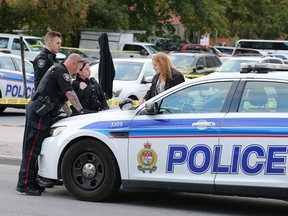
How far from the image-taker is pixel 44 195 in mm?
8562

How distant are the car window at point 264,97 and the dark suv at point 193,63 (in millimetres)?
14503

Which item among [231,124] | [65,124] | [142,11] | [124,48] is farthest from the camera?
[142,11]

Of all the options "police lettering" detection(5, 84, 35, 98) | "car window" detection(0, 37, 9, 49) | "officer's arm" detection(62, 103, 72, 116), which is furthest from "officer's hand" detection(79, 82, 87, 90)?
"car window" detection(0, 37, 9, 49)

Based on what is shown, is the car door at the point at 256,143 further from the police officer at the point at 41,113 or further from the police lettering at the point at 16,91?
the police lettering at the point at 16,91

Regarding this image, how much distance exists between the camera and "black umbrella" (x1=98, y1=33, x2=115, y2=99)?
11.7 meters

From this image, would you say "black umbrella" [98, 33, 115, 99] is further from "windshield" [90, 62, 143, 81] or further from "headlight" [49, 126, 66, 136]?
"windshield" [90, 62, 143, 81]

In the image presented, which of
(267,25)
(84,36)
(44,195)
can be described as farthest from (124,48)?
(44,195)

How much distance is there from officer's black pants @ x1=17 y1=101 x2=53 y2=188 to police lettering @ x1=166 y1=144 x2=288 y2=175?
1.69 metres

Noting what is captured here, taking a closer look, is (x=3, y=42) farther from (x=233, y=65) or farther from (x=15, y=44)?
(x=233, y=65)

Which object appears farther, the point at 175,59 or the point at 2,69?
the point at 175,59

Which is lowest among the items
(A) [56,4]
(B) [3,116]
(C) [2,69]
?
(B) [3,116]

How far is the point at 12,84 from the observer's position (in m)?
18.1

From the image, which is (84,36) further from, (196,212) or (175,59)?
(196,212)

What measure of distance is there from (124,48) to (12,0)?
715cm
